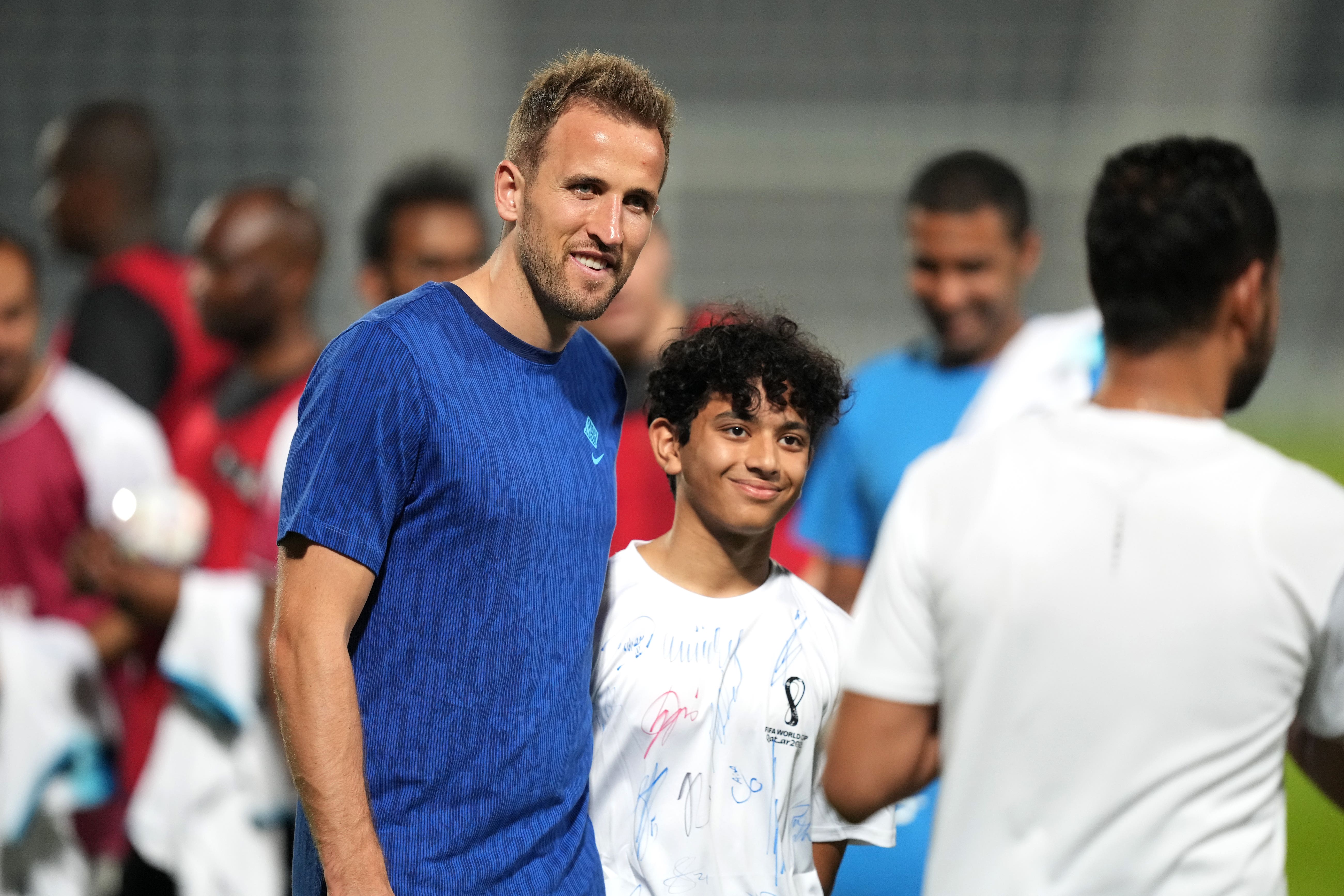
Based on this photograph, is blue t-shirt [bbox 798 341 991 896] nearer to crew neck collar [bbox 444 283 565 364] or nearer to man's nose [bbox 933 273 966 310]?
man's nose [bbox 933 273 966 310]

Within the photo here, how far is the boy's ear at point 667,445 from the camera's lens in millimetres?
2402

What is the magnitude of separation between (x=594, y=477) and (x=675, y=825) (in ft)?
1.84

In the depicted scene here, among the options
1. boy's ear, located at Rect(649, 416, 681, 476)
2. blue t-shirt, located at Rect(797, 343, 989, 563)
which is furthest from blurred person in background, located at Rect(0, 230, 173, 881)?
boy's ear, located at Rect(649, 416, 681, 476)

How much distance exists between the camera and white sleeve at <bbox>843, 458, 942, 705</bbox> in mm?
1913

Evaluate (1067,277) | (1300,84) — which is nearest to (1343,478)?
(1067,277)

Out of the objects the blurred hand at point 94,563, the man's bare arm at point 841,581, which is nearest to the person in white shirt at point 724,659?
the man's bare arm at point 841,581

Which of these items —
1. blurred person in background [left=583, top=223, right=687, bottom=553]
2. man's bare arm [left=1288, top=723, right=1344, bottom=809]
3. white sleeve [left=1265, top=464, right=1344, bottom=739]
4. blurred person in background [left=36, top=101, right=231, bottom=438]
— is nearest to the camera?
white sleeve [left=1265, top=464, right=1344, bottom=739]

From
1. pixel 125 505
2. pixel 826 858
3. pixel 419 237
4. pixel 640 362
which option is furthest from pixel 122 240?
pixel 826 858

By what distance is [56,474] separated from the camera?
411 centimetres

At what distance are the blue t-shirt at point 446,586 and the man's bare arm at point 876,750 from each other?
0.44 m

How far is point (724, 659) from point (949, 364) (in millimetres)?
1758

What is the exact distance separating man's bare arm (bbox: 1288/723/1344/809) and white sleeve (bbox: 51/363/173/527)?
3148 mm

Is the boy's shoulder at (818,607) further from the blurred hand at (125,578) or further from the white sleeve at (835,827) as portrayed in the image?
the blurred hand at (125,578)

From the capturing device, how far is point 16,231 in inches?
171
